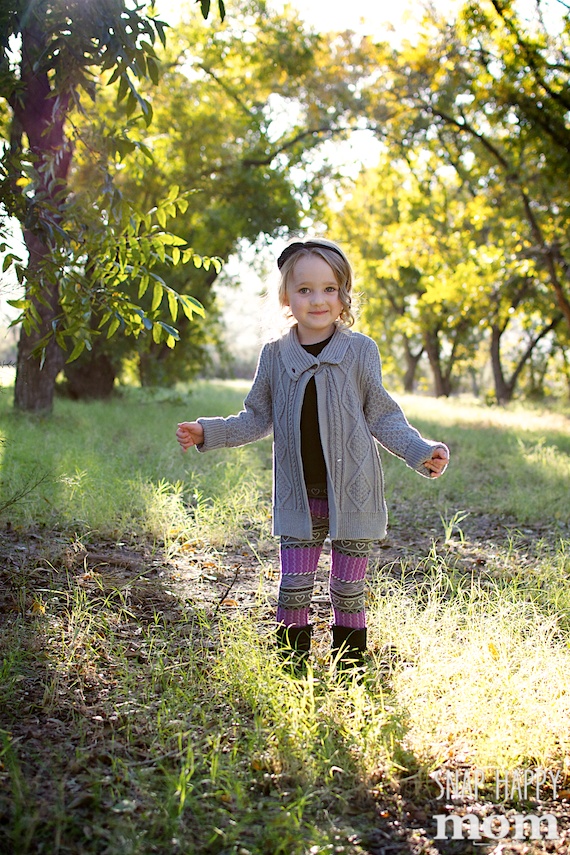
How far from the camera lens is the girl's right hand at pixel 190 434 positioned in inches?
Result: 116

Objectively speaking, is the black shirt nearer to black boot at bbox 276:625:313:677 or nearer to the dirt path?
black boot at bbox 276:625:313:677

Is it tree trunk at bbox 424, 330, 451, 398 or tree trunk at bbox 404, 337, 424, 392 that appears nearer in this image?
tree trunk at bbox 424, 330, 451, 398

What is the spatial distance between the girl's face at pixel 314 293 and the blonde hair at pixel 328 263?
0.03 metres

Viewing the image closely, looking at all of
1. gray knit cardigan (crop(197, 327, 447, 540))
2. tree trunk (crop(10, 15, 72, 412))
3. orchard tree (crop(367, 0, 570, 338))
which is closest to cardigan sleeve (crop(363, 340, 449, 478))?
gray knit cardigan (crop(197, 327, 447, 540))

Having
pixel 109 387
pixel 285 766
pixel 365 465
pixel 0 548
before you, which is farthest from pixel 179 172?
pixel 285 766

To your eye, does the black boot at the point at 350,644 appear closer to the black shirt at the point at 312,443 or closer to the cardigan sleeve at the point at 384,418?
the black shirt at the point at 312,443

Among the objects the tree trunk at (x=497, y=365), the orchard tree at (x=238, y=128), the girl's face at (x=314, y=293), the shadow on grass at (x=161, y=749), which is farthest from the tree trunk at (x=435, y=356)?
the shadow on grass at (x=161, y=749)

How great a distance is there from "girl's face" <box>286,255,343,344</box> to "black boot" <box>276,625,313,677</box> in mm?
1230

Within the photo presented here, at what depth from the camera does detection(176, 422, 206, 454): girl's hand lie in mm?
2959

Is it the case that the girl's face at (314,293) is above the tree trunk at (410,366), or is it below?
below

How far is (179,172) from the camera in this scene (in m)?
13.1

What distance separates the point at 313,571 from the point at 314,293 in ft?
3.68

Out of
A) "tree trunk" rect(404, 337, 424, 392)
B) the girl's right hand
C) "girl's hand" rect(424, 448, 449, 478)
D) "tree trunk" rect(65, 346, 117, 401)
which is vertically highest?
"tree trunk" rect(404, 337, 424, 392)

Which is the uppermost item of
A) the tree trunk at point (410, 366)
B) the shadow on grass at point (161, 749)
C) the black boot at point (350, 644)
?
the tree trunk at point (410, 366)
